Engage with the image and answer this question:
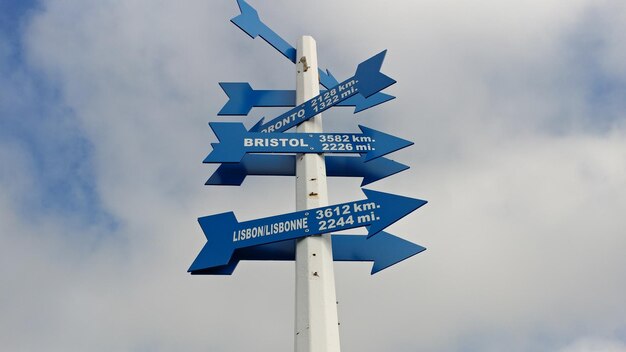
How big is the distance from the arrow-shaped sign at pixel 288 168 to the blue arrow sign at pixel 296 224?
0.90 meters

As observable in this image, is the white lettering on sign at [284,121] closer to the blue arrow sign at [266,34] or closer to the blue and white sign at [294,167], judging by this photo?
the blue and white sign at [294,167]

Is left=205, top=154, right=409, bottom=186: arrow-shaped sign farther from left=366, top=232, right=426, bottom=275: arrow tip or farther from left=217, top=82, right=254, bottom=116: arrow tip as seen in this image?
left=366, top=232, right=426, bottom=275: arrow tip

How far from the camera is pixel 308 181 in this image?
5.88 meters

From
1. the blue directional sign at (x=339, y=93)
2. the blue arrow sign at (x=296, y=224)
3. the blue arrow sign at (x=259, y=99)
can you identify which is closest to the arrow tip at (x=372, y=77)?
the blue directional sign at (x=339, y=93)

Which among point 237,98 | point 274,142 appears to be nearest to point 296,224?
point 274,142

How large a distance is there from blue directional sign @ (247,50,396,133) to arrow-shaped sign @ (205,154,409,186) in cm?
44

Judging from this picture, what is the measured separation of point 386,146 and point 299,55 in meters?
1.91

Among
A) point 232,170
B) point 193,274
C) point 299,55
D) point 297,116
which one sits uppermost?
point 299,55

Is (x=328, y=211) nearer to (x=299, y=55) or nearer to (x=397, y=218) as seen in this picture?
(x=397, y=218)

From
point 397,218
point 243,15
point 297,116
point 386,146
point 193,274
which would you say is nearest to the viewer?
point 397,218

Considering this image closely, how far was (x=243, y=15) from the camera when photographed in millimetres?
7293

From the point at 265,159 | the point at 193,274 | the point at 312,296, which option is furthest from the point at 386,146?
the point at 193,274

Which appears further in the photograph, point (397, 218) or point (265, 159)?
point (265, 159)

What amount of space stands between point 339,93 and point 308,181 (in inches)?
39.4
